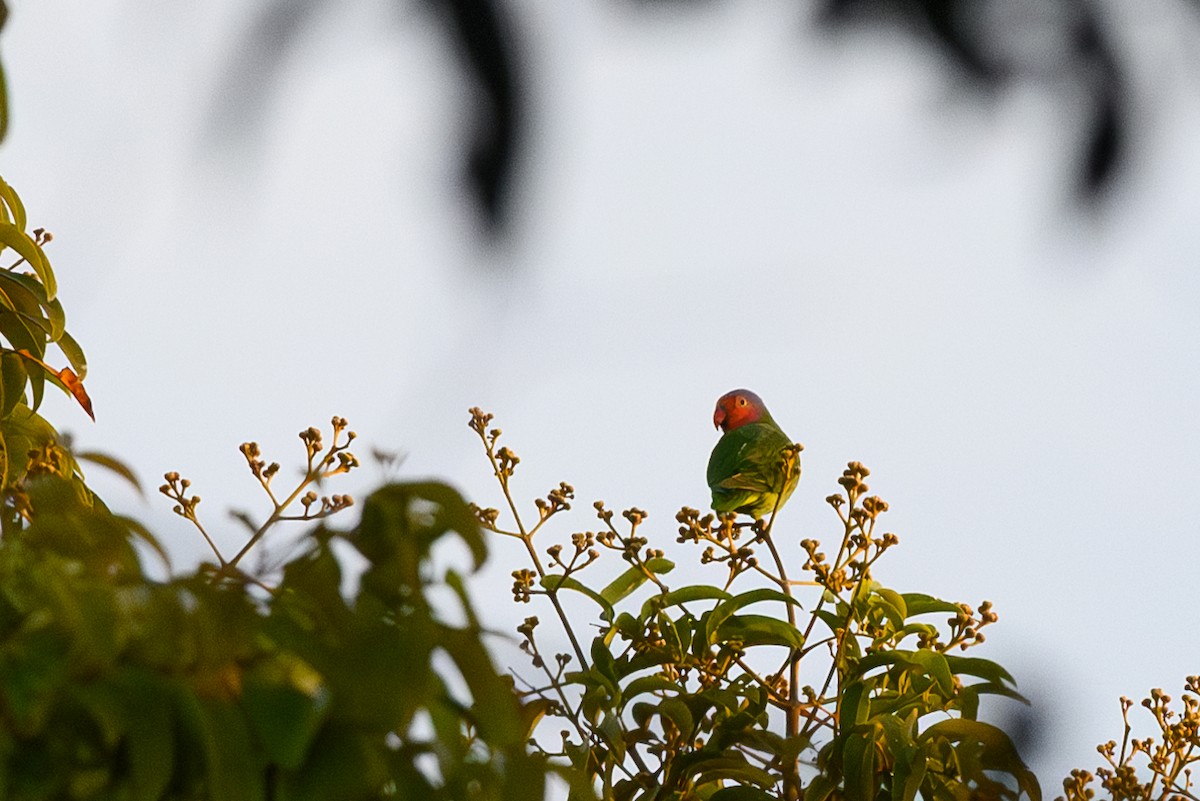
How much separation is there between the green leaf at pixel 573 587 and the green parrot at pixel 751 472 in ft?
0.66

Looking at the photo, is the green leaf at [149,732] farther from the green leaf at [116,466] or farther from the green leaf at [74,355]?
the green leaf at [74,355]

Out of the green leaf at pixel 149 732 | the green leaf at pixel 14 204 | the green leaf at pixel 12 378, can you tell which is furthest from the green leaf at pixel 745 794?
the green leaf at pixel 14 204

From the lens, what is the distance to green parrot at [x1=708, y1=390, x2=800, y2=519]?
57.1 inches

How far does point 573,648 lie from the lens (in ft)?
4.22

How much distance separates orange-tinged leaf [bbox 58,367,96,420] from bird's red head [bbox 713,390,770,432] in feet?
2.80

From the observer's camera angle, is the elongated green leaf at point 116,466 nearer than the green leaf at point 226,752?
No

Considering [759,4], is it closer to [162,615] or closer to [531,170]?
[531,170]

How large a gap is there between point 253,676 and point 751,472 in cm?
91

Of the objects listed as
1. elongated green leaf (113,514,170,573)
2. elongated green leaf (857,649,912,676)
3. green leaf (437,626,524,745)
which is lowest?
green leaf (437,626,524,745)

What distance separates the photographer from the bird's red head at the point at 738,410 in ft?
6.05

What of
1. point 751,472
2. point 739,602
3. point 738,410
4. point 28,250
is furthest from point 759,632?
point 28,250

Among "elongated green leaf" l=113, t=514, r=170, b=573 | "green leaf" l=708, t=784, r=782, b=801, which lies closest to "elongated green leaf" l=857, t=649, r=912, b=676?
"green leaf" l=708, t=784, r=782, b=801

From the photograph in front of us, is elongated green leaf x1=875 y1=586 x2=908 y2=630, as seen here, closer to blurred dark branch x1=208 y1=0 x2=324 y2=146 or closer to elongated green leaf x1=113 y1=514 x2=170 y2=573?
elongated green leaf x1=113 y1=514 x2=170 y2=573

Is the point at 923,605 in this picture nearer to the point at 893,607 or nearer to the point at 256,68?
the point at 893,607
